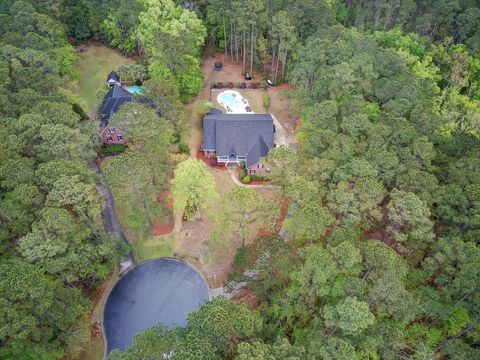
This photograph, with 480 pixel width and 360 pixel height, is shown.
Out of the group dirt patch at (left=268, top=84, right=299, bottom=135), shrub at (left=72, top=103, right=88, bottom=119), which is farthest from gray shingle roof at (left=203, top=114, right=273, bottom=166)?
shrub at (left=72, top=103, right=88, bottom=119)

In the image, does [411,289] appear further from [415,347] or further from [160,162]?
[160,162]

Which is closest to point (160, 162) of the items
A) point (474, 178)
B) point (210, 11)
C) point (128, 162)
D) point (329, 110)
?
point (128, 162)

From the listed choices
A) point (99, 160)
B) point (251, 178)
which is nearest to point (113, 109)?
point (99, 160)

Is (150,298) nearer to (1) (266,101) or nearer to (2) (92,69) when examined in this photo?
(1) (266,101)

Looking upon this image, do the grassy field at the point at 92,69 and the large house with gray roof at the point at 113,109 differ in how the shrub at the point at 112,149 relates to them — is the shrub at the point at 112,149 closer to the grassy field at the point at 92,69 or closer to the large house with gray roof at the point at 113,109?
the large house with gray roof at the point at 113,109

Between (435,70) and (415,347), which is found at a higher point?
(435,70)

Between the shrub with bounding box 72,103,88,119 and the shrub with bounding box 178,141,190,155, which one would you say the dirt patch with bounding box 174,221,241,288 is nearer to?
the shrub with bounding box 178,141,190,155
